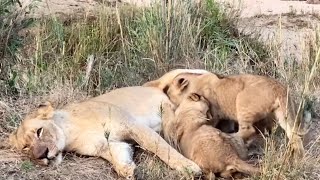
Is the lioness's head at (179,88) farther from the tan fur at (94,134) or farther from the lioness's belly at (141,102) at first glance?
the tan fur at (94,134)

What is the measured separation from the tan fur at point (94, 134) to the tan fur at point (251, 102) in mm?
459

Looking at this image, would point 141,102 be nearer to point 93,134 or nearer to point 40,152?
point 93,134

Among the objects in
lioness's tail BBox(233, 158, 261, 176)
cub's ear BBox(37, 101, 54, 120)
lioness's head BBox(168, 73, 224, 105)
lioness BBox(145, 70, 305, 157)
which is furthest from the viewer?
lioness's head BBox(168, 73, 224, 105)

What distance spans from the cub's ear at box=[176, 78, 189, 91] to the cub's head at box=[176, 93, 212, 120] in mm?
269

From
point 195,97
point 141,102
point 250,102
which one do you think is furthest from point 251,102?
point 141,102

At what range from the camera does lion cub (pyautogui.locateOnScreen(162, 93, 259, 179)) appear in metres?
4.19

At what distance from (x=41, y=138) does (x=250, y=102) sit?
132 centimetres

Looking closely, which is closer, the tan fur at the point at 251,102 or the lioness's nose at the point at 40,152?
the lioness's nose at the point at 40,152

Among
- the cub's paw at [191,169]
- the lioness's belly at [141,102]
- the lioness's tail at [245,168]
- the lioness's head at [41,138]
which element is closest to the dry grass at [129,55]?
the lioness's head at [41,138]

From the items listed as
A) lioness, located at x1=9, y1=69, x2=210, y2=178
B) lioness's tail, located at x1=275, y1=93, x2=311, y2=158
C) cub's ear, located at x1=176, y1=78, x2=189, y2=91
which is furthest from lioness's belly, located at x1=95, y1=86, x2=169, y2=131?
lioness's tail, located at x1=275, y1=93, x2=311, y2=158

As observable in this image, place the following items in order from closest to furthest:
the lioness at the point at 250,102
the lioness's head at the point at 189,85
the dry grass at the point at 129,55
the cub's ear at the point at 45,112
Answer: the lioness at the point at 250,102
the cub's ear at the point at 45,112
the lioness's head at the point at 189,85
the dry grass at the point at 129,55

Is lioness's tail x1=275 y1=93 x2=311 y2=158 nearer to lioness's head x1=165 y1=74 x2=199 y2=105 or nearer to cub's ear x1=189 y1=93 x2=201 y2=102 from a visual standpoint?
cub's ear x1=189 y1=93 x2=201 y2=102

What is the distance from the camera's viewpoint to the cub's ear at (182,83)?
5184 millimetres

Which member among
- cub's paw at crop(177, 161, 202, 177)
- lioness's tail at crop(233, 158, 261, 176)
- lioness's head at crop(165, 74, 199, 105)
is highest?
lioness's head at crop(165, 74, 199, 105)
